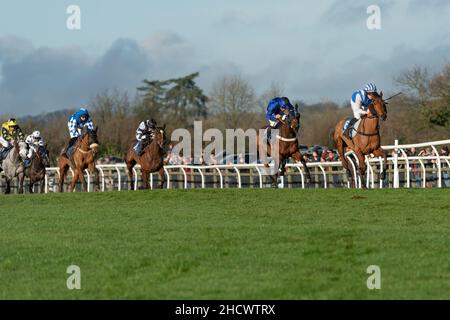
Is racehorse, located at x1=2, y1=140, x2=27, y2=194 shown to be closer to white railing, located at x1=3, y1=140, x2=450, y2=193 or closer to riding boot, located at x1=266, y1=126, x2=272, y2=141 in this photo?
white railing, located at x1=3, y1=140, x2=450, y2=193

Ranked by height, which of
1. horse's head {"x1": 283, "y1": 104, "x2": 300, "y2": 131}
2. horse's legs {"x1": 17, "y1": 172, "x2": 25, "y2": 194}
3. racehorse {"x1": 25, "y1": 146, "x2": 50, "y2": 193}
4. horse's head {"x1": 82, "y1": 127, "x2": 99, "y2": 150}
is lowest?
horse's legs {"x1": 17, "y1": 172, "x2": 25, "y2": 194}

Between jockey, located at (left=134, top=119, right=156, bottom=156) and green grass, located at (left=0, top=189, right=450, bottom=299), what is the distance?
27.6 feet

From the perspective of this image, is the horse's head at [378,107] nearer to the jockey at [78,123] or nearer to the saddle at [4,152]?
the jockey at [78,123]

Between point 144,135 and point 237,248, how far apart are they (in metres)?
14.7

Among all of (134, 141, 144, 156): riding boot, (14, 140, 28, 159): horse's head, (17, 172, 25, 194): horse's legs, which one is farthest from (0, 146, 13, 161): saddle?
(134, 141, 144, 156): riding boot

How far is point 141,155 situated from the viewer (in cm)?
2484

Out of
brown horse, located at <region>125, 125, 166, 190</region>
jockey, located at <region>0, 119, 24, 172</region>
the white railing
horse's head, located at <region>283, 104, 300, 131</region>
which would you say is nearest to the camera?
horse's head, located at <region>283, 104, 300, 131</region>

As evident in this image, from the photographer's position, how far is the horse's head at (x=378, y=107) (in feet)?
64.7

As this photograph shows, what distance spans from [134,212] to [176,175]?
642 inches

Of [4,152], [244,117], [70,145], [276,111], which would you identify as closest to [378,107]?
[276,111]

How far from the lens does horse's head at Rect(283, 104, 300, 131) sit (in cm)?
2128

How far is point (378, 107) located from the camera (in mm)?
19844

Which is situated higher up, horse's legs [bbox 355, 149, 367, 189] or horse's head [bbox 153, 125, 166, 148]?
horse's head [bbox 153, 125, 166, 148]
